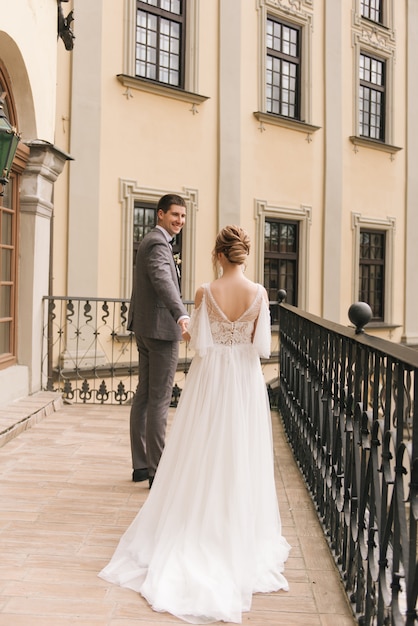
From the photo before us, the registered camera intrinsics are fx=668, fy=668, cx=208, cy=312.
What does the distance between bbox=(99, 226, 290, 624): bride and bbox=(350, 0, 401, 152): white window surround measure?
41.0 feet

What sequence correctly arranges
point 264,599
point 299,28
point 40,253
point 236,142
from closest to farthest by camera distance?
1. point 264,599
2. point 40,253
3. point 236,142
4. point 299,28

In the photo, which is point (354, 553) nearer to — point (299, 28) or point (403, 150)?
point (299, 28)

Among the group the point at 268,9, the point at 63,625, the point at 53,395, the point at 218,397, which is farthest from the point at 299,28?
the point at 63,625

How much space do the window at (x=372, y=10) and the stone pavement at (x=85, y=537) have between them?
12.8 meters

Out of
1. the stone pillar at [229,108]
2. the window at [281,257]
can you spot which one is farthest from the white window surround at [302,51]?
the window at [281,257]

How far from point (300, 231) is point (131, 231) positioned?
450 centimetres

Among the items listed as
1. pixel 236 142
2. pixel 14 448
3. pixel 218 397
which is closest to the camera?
pixel 218 397

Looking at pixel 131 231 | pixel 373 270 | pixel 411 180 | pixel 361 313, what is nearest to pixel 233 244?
pixel 361 313

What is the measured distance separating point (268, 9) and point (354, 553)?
12558 millimetres

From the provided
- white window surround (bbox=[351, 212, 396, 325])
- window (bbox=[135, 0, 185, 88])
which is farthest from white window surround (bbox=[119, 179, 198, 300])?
white window surround (bbox=[351, 212, 396, 325])

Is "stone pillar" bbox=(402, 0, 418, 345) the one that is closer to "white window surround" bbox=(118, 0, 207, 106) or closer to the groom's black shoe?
"white window surround" bbox=(118, 0, 207, 106)

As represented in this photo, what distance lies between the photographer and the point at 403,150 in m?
16.5

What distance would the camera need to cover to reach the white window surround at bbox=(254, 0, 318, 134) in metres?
13.1

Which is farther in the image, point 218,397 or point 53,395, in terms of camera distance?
point 53,395
